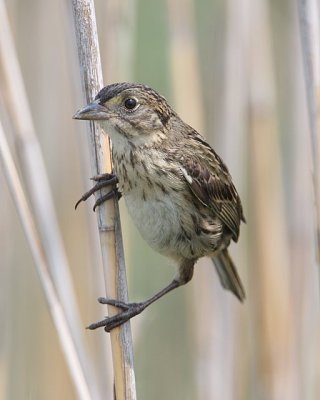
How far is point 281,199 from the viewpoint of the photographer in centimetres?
302

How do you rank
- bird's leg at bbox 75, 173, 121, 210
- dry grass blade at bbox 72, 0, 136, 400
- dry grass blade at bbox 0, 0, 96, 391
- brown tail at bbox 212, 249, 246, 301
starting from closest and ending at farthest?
dry grass blade at bbox 72, 0, 136, 400, bird's leg at bbox 75, 173, 121, 210, dry grass blade at bbox 0, 0, 96, 391, brown tail at bbox 212, 249, 246, 301

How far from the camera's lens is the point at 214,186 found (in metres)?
2.51

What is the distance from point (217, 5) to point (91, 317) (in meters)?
1.28

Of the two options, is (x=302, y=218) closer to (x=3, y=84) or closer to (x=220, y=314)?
(x=220, y=314)

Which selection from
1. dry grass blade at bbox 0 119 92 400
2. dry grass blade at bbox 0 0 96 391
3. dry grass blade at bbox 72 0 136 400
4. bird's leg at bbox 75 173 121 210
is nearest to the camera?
dry grass blade at bbox 72 0 136 400

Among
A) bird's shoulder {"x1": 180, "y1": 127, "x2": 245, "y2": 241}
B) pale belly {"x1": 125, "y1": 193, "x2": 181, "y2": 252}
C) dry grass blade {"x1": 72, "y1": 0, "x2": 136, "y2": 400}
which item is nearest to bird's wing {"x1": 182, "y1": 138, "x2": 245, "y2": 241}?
bird's shoulder {"x1": 180, "y1": 127, "x2": 245, "y2": 241}

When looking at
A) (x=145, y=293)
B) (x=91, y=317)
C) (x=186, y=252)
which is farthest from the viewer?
(x=145, y=293)

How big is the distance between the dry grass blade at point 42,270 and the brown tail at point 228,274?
0.70 m

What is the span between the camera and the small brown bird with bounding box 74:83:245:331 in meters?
2.12

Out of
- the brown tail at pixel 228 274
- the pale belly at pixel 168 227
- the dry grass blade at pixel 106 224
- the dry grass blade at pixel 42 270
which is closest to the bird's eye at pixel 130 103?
the dry grass blade at pixel 106 224

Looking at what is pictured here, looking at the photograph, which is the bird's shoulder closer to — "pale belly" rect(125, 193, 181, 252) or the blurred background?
"pale belly" rect(125, 193, 181, 252)

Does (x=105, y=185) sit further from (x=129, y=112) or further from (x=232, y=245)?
(x=232, y=245)

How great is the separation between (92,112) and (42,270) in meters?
0.52

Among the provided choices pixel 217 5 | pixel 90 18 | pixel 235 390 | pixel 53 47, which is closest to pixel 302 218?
pixel 235 390
